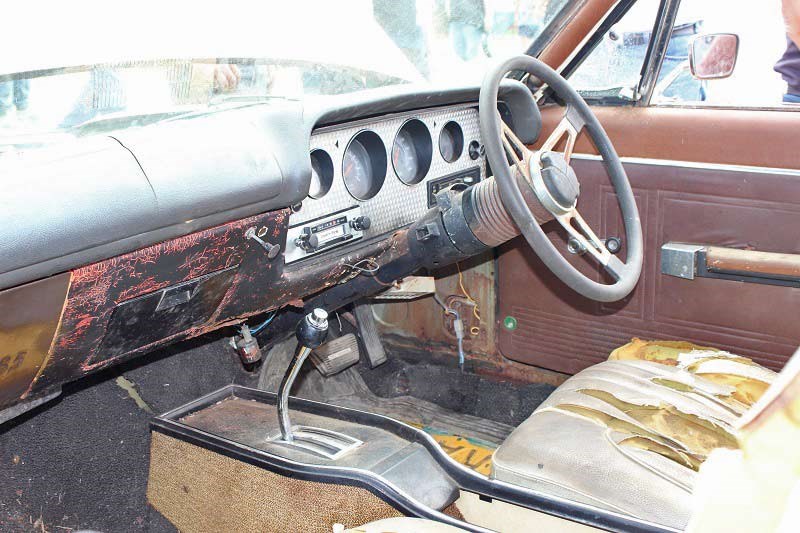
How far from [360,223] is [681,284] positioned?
37.0 inches

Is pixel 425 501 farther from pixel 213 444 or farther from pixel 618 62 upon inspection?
pixel 618 62

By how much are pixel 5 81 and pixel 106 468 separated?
3.94ft

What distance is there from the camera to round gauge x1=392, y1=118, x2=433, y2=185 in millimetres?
2277

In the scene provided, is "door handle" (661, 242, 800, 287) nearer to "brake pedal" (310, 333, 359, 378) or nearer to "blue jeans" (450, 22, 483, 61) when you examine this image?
"blue jeans" (450, 22, 483, 61)

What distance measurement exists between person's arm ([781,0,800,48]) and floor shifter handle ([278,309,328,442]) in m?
1.31

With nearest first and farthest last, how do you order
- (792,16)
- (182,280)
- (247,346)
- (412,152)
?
(792,16)
(182,280)
(412,152)
(247,346)

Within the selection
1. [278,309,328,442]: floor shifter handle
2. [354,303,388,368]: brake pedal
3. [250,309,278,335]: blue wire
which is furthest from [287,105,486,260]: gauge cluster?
[354,303,388,368]: brake pedal

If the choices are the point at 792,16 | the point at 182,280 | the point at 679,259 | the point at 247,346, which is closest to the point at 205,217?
the point at 182,280

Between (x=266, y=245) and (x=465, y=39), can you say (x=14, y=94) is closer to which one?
(x=266, y=245)

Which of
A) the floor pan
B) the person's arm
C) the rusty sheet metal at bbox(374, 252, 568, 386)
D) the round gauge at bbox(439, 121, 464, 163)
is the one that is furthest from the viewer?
the rusty sheet metal at bbox(374, 252, 568, 386)

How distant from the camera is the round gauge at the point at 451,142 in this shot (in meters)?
2.38

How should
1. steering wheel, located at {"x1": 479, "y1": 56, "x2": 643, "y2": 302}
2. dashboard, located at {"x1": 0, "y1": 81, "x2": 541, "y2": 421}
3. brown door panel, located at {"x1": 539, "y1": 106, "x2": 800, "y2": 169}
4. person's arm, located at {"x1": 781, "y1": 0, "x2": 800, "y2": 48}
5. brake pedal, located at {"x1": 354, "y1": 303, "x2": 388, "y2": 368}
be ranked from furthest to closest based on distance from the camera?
1. brake pedal, located at {"x1": 354, "y1": 303, "x2": 388, "y2": 368}
2. brown door panel, located at {"x1": 539, "y1": 106, "x2": 800, "y2": 169}
3. steering wheel, located at {"x1": 479, "y1": 56, "x2": 643, "y2": 302}
4. dashboard, located at {"x1": 0, "y1": 81, "x2": 541, "y2": 421}
5. person's arm, located at {"x1": 781, "y1": 0, "x2": 800, "y2": 48}

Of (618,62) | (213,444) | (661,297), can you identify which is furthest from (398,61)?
(213,444)

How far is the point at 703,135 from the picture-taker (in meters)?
2.18
